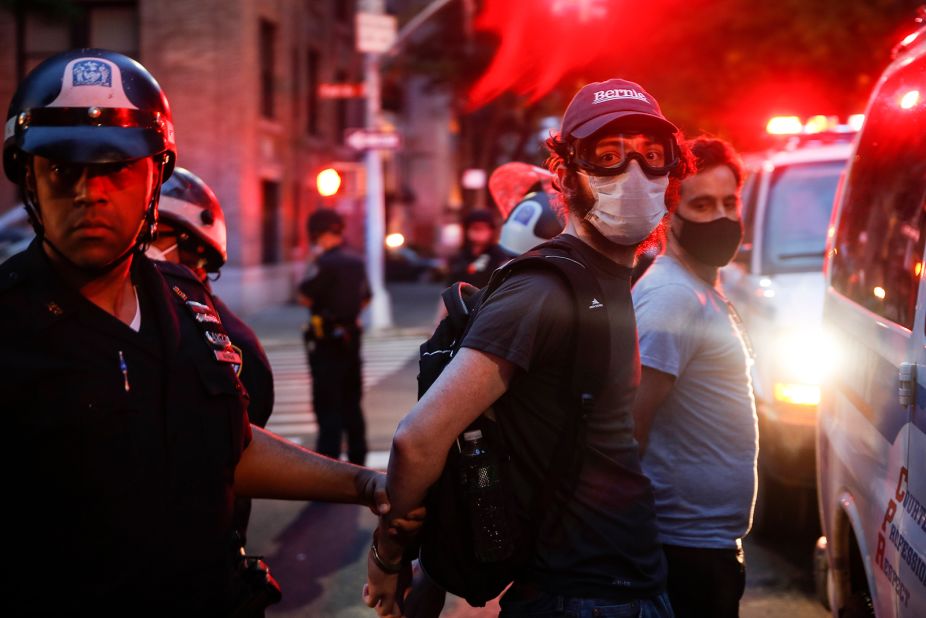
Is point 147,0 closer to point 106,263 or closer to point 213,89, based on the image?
point 213,89

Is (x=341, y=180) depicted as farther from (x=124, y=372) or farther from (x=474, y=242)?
(x=124, y=372)

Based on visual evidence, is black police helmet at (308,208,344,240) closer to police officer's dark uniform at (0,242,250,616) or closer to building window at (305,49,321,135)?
police officer's dark uniform at (0,242,250,616)

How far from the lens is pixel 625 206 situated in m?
2.70

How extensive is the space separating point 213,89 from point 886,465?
2265cm

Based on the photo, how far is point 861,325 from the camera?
367 centimetres

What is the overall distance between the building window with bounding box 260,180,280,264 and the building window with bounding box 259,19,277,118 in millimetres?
1790

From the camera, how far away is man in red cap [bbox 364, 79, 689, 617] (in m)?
2.44

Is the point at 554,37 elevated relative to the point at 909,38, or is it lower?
elevated

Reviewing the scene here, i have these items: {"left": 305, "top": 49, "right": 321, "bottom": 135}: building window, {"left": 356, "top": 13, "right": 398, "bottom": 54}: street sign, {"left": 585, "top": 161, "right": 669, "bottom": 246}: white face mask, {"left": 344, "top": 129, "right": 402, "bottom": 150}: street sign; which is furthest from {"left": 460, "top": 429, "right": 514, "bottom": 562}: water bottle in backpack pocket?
{"left": 305, "top": 49, "right": 321, "bottom": 135}: building window

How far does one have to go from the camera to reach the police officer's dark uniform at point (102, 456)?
6.50ft

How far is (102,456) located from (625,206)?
1336mm

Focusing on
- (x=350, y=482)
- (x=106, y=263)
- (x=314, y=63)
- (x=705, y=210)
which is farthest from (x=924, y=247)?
(x=314, y=63)

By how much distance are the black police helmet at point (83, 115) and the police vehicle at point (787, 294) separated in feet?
9.42

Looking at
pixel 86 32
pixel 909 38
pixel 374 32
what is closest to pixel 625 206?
pixel 909 38
